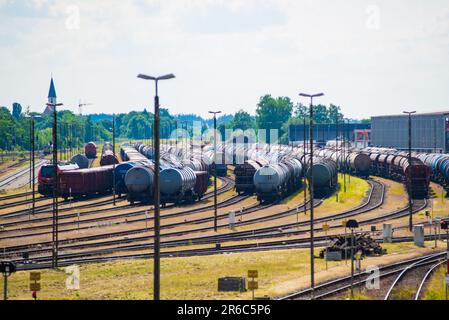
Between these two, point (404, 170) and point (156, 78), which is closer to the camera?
point (156, 78)

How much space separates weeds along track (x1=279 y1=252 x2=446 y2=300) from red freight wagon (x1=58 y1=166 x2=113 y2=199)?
151ft

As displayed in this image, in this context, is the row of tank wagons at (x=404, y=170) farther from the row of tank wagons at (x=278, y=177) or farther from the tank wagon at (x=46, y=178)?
the tank wagon at (x=46, y=178)

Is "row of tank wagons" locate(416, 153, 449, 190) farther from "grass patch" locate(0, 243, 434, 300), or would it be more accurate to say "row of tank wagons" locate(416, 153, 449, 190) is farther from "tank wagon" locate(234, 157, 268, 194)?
"grass patch" locate(0, 243, 434, 300)

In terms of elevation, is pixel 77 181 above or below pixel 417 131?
below

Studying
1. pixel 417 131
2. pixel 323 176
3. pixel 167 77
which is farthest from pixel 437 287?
pixel 417 131

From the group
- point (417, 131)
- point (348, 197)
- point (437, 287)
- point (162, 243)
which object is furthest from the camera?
point (417, 131)

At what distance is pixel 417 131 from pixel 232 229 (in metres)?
84.6

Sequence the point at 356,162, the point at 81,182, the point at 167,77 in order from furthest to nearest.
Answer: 1. the point at 356,162
2. the point at 81,182
3. the point at 167,77

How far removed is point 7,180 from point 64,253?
3114 inches

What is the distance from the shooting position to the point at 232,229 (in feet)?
203

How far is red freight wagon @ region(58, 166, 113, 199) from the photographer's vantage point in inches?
3246

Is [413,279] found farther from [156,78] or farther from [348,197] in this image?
[348,197]
